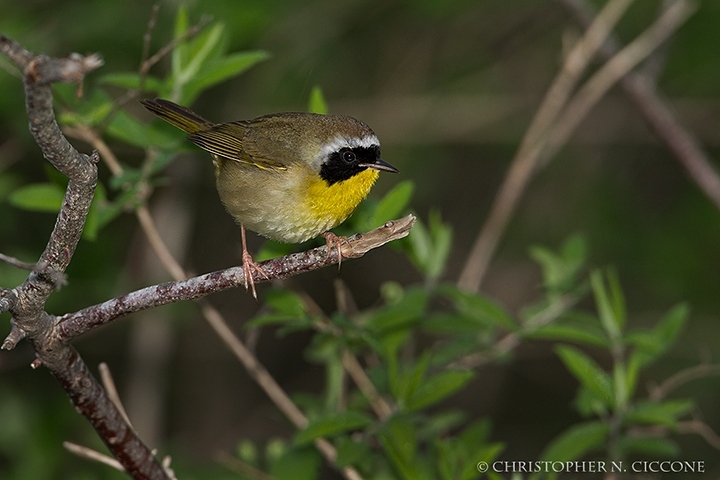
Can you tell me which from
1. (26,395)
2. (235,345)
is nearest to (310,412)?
(235,345)

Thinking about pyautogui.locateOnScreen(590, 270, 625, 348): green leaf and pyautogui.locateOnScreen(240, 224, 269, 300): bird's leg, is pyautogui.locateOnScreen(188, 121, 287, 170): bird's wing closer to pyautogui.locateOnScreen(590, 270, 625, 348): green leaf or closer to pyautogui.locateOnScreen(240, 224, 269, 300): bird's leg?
pyautogui.locateOnScreen(240, 224, 269, 300): bird's leg

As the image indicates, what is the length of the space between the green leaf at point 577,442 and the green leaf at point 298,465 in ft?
3.47

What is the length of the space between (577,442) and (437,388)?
0.67m

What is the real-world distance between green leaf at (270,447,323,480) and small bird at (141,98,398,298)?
974mm

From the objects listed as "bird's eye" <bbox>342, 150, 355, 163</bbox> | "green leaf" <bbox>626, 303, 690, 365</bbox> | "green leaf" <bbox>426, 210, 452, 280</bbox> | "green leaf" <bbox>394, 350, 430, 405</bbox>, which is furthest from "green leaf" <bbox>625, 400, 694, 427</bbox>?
"bird's eye" <bbox>342, 150, 355, 163</bbox>

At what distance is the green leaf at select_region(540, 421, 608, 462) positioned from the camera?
3.57 meters

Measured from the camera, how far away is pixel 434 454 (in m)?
4.03

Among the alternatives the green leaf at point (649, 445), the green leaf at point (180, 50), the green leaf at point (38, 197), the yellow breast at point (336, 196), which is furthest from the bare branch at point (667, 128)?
the green leaf at point (38, 197)

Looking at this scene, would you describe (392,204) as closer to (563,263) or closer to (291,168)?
(291,168)

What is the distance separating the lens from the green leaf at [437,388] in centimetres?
351

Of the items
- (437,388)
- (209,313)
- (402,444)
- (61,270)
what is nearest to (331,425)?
(402,444)

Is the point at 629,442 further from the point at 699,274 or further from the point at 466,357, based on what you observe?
the point at 699,274

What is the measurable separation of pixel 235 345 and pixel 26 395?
3.03m

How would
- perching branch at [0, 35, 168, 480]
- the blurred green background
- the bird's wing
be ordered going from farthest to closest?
the blurred green background < the bird's wing < perching branch at [0, 35, 168, 480]
